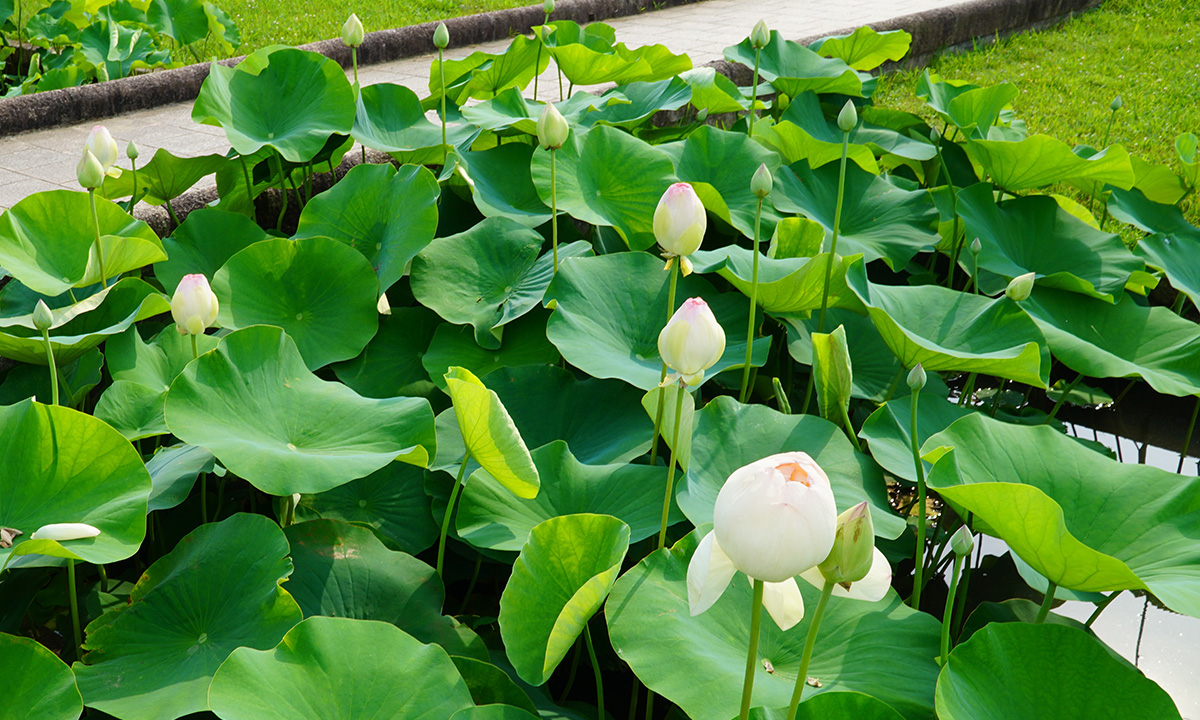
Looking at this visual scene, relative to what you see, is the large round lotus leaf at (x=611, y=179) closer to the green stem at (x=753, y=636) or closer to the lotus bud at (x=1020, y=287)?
the lotus bud at (x=1020, y=287)

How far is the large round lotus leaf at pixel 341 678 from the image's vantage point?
37.7 inches

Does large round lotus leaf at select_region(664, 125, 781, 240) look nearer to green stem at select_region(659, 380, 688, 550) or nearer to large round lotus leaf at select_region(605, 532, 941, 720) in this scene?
green stem at select_region(659, 380, 688, 550)

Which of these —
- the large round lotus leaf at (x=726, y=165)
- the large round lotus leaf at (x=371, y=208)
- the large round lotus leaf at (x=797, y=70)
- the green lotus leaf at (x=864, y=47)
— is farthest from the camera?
the green lotus leaf at (x=864, y=47)

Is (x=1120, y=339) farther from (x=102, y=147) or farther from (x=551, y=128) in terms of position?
(x=102, y=147)

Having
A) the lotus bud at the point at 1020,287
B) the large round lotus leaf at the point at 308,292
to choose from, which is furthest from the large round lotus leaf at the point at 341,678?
the lotus bud at the point at 1020,287

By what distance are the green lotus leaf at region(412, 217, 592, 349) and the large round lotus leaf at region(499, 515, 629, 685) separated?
63 cm

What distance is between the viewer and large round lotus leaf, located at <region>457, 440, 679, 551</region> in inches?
51.4

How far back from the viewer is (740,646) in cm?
113

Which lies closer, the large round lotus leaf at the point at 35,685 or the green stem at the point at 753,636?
the green stem at the point at 753,636

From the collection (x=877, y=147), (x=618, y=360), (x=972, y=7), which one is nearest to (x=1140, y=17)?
(x=972, y=7)

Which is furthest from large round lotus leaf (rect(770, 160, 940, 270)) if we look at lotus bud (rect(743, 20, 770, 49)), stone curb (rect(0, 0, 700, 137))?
stone curb (rect(0, 0, 700, 137))

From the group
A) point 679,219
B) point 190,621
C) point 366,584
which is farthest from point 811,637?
point 190,621

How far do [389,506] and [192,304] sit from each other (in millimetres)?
428

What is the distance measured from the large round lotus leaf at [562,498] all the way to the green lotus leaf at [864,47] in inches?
80.7
